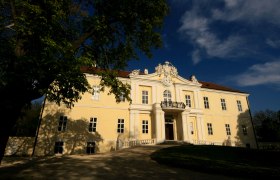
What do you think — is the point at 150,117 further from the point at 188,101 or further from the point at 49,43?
the point at 49,43

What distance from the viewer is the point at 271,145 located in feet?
89.4

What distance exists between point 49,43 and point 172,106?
18185 mm

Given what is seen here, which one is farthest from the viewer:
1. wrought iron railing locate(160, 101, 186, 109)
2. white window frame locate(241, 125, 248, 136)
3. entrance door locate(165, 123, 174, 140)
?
white window frame locate(241, 125, 248, 136)

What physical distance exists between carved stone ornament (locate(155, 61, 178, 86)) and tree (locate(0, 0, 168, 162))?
14530mm

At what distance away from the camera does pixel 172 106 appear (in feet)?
77.5

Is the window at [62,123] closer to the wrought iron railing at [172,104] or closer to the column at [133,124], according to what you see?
the column at [133,124]

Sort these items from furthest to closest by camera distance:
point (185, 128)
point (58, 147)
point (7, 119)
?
point (185, 128), point (58, 147), point (7, 119)

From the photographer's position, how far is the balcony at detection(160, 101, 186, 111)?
2325cm

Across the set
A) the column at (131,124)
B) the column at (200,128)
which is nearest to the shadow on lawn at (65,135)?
the column at (131,124)

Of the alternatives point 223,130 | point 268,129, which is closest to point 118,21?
point 223,130

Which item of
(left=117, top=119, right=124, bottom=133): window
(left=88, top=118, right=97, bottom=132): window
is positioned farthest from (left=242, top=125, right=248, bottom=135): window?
(left=88, top=118, right=97, bottom=132): window

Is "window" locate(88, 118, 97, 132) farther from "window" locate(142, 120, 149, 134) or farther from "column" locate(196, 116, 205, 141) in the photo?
"column" locate(196, 116, 205, 141)

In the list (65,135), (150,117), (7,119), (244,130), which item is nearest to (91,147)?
(65,135)

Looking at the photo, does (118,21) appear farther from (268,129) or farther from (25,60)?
(268,129)
